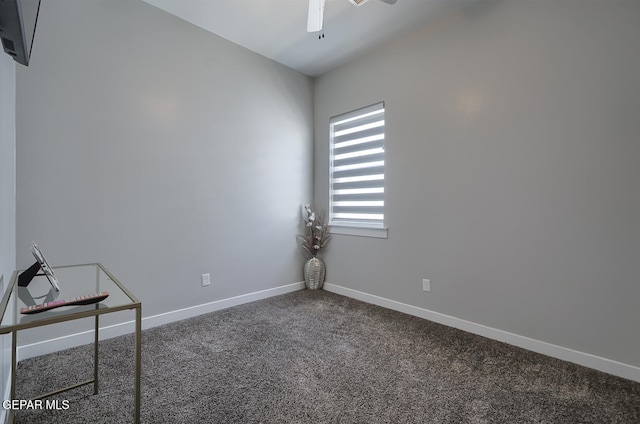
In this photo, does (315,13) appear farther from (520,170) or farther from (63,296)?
(63,296)

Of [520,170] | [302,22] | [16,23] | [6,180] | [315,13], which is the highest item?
[302,22]

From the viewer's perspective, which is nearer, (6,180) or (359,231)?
(6,180)

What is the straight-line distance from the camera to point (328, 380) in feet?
5.90

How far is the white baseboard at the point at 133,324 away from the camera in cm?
206

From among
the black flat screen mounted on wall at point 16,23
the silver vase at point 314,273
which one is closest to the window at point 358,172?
the silver vase at point 314,273

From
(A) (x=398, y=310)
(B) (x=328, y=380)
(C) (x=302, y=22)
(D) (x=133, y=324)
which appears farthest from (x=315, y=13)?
(D) (x=133, y=324)

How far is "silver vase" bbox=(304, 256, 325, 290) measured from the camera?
3.69 meters

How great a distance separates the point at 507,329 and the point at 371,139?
2167mm

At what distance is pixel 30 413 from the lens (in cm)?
150

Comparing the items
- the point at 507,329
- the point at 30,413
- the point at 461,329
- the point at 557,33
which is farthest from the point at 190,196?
the point at 557,33

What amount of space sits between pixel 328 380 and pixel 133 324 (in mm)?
1755

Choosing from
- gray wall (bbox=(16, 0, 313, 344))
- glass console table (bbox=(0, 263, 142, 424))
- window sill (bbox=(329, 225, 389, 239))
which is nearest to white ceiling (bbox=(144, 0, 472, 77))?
gray wall (bbox=(16, 0, 313, 344))

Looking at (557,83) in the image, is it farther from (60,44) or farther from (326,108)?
(60,44)

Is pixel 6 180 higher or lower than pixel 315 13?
lower
